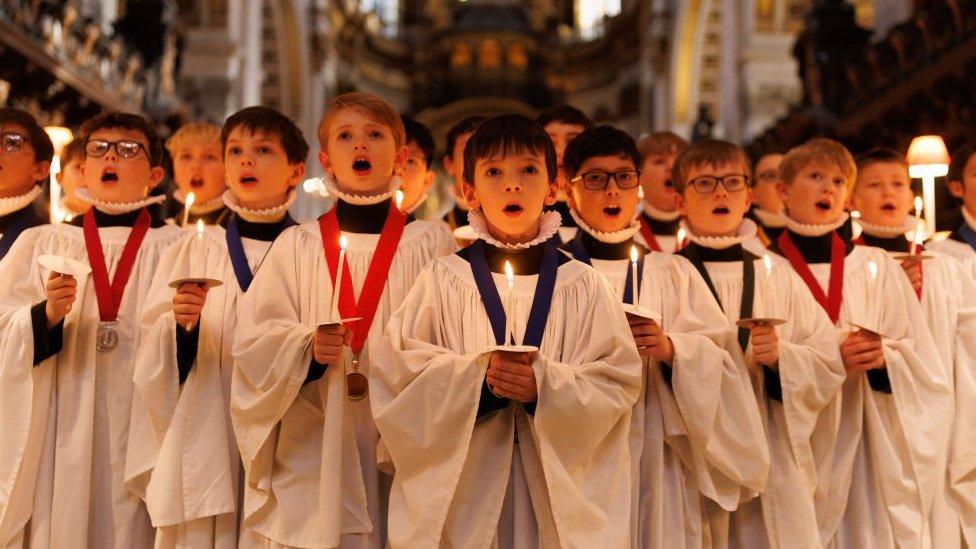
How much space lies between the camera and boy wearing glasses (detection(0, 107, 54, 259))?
13.6 feet

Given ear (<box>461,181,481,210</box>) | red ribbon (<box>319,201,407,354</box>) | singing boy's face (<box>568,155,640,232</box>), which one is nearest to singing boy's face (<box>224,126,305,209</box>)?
red ribbon (<box>319,201,407,354</box>)

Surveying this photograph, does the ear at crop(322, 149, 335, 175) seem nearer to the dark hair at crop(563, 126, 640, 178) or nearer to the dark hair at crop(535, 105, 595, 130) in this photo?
the dark hair at crop(563, 126, 640, 178)

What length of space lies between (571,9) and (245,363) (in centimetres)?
3042

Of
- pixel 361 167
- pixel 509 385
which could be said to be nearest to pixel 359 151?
pixel 361 167

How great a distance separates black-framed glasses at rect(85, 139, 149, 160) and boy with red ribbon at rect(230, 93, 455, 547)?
75 centimetres

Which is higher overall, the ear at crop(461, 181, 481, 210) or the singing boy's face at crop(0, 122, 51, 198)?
the singing boy's face at crop(0, 122, 51, 198)

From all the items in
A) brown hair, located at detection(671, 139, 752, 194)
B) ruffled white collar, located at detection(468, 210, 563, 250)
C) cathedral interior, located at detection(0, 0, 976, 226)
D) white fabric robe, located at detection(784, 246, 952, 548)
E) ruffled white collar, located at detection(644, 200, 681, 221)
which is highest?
cathedral interior, located at detection(0, 0, 976, 226)

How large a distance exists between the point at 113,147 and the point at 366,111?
1.01m

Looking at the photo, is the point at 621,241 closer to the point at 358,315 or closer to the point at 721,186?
the point at 721,186

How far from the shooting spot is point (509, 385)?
3.08 meters

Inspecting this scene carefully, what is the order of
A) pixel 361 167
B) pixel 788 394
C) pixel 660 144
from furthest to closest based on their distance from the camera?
pixel 660 144
pixel 788 394
pixel 361 167

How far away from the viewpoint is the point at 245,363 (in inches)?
132

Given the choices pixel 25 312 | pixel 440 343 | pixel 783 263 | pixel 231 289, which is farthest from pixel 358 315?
pixel 783 263

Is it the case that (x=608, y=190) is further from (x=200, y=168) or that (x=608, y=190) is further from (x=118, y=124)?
(x=200, y=168)
